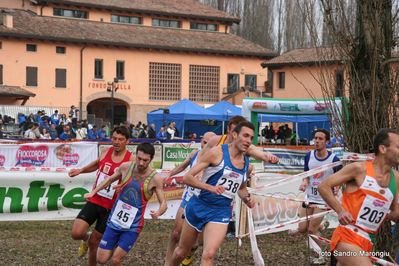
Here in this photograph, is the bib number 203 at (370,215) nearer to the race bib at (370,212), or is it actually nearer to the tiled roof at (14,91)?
the race bib at (370,212)

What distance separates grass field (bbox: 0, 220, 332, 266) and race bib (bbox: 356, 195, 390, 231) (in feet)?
8.35

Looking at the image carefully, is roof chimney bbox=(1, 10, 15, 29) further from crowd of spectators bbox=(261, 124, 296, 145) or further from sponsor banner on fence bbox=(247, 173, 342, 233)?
sponsor banner on fence bbox=(247, 173, 342, 233)

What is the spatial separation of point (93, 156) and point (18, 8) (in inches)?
1489

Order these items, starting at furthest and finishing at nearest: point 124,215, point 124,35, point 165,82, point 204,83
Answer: point 204,83, point 165,82, point 124,35, point 124,215

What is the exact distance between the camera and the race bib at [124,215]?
607 centimetres

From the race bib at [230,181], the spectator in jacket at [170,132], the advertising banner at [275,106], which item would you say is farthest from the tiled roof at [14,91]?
the race bib at [230,181]

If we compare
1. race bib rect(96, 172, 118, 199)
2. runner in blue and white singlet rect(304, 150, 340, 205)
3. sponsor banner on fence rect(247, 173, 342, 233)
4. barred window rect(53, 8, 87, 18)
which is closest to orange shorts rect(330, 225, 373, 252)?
race bib rect(96, 172, 118, 199)

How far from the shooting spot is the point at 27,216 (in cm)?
1009

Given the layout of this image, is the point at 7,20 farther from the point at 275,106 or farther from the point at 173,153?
the point at 275,106

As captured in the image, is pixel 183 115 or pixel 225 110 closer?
pixel 183 115

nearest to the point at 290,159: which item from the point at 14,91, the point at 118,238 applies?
the point at 118,238

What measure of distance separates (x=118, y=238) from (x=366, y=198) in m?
3.12

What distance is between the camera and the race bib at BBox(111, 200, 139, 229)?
6.07 metres

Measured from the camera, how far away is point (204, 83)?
166ft
